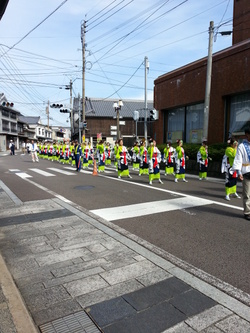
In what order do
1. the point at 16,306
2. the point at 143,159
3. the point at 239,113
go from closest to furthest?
1. the point at 16,306
2. the point at 143,159
3. the point at 239,113

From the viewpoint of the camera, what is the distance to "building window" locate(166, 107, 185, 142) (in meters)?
18.6

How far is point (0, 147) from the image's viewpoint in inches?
1925

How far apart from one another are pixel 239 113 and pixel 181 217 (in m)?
10.5

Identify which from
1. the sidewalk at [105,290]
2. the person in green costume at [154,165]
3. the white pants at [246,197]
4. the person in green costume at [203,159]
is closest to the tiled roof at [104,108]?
the person in green costume at [203,159]

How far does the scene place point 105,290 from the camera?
2893mm

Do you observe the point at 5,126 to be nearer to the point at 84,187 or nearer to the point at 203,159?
the point at 84,187

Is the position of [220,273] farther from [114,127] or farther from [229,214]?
[114,127]

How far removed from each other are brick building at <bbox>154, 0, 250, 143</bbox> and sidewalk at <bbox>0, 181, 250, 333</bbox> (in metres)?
12.1

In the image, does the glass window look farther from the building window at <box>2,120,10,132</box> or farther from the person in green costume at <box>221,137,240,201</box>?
the building window at <box>2,120,10,132</box>

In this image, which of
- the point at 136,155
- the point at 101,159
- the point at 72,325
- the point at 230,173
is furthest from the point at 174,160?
the point at 72,325

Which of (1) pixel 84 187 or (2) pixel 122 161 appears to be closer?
(1) pixel 84 187

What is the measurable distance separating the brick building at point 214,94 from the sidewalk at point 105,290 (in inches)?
475

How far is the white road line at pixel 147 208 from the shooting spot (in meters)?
5.88

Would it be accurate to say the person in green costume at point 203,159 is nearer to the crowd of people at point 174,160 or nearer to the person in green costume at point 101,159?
the crowd of people at point 174,160
